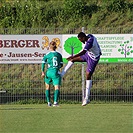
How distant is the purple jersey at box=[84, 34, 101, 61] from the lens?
18406 mm

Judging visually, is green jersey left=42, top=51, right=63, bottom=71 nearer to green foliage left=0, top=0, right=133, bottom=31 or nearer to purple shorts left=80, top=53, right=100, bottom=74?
purple shorts left=80, top=53, right=100, bottom=74

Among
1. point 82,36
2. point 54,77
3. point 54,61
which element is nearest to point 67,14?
point 54,61

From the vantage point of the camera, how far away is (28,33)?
25.0 m

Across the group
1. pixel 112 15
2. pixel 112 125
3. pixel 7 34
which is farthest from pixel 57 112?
pixel 112 15

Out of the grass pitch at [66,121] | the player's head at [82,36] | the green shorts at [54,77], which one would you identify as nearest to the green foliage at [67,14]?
the green shorts at [54,77]

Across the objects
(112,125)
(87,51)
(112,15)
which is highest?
(112,15)

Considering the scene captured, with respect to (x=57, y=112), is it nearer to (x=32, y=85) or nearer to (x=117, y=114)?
(x=117, y=114)

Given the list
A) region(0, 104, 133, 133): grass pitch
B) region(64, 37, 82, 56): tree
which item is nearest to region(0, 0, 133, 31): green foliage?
region(64, 37, 82, 56): tree

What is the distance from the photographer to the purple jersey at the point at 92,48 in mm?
18406

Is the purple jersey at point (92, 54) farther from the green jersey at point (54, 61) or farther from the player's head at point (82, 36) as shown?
the green jersey at point (54, 61)

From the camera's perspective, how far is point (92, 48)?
61.1ft

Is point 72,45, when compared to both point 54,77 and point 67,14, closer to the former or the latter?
point 54,77

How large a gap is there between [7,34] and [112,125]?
10.5m

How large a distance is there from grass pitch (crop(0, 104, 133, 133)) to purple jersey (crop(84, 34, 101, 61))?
146 cm
